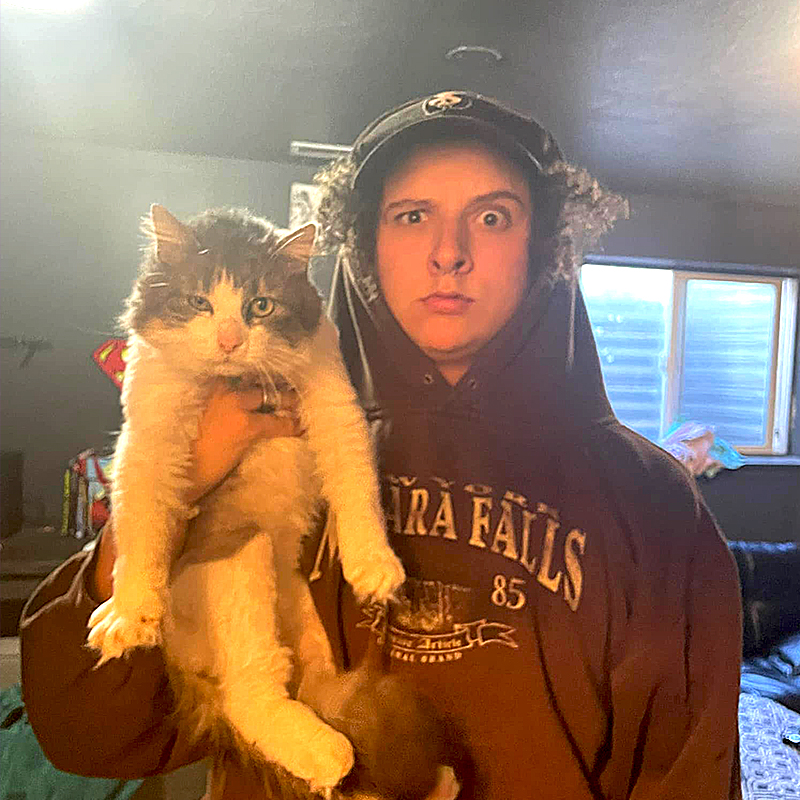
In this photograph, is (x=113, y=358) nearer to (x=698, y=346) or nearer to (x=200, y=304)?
(x=200, y=304)

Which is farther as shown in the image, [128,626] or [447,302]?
[447,302]

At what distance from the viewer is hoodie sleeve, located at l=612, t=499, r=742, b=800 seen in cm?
79

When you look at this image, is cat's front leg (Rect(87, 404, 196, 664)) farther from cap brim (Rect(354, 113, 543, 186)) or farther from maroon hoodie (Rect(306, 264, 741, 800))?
cap brim (Rect(354, 113, 543, 186))

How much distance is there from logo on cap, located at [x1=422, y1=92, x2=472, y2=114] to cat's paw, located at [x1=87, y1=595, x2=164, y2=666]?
2.04 ft

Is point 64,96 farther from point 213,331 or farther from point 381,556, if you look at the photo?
point 381,556

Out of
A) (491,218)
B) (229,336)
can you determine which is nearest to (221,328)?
(229,336)

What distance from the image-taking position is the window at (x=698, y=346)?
2.80 feet

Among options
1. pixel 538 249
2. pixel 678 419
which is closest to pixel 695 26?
pixel 538 249

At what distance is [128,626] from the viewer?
0.67 metres

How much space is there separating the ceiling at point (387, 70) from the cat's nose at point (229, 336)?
214mm

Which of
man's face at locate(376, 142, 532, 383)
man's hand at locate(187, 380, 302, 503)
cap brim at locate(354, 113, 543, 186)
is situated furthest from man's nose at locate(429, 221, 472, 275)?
man's hand at locate(187, 380, 302, 503)

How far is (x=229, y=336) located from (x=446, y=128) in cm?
36

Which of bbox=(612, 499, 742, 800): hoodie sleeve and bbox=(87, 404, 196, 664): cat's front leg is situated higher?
bbox=(87, 404, 196, 664): cat's front leg

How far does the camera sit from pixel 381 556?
759 mm
